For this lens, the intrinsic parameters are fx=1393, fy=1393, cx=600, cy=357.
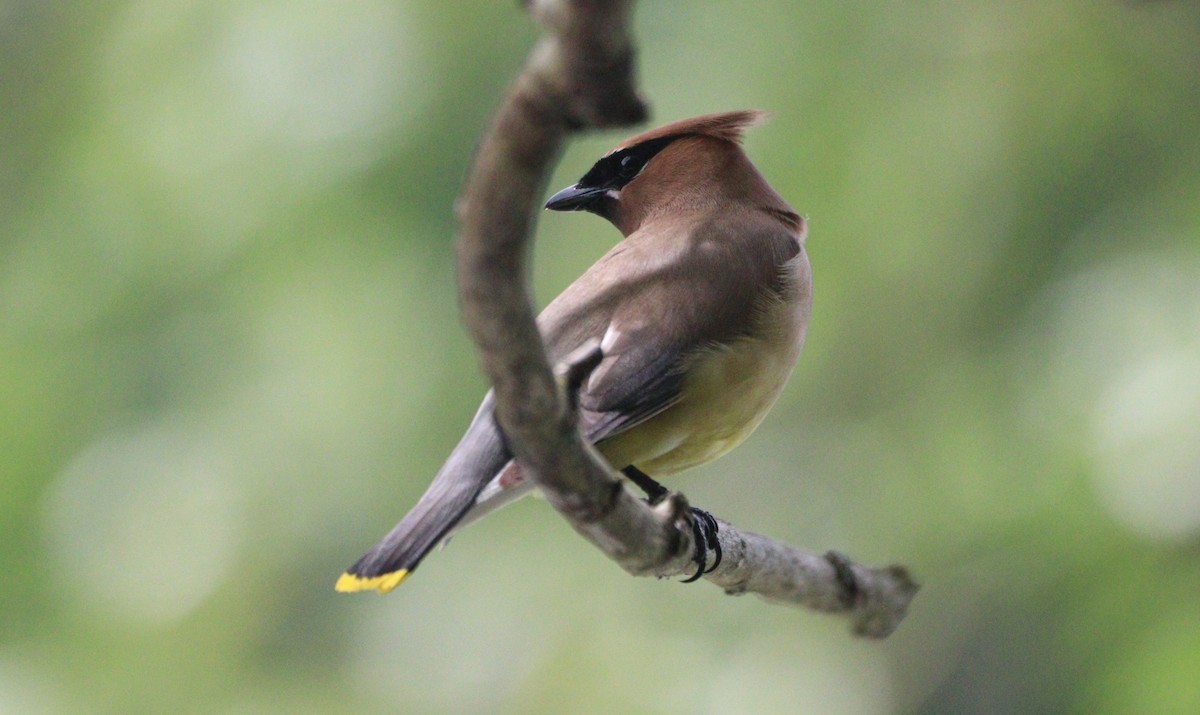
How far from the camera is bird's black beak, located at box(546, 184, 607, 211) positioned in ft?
11.7

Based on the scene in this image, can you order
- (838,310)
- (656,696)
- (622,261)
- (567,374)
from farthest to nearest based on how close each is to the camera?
(838,310) < (656,696) < (622,261) < (567,374)

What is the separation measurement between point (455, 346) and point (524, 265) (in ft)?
10.2

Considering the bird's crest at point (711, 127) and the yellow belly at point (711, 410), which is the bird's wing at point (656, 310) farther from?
the bird's crest at point (711, 127)

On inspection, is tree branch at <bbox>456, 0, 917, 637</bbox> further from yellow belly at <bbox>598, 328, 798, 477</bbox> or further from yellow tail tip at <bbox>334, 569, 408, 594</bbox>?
Answer: yellow belly at <bbox>598, 328, 798, 477</bbox>

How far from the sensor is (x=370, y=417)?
4.49 m

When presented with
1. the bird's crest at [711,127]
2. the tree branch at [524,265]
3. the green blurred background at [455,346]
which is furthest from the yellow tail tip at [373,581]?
the green blurred background at [455,346]

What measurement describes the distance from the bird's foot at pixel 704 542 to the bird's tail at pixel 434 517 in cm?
44

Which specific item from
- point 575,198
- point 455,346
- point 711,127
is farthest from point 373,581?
point 455,346

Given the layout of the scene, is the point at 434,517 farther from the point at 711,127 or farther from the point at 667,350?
the point at 711,127

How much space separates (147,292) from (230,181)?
52 cm

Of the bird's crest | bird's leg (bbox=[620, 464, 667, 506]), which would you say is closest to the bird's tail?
bird's leg (bbox=[620, 464, 667, 506])

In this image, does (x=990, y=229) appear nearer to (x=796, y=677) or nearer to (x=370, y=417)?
(x=796, y=677)

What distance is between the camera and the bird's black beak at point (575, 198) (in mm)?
3574

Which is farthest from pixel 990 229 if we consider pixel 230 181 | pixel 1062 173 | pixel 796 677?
pixel 230 181
